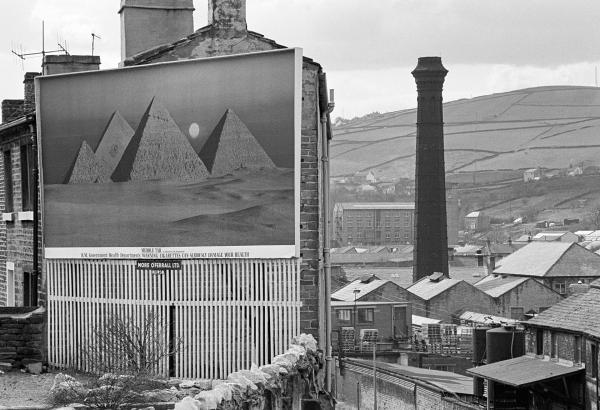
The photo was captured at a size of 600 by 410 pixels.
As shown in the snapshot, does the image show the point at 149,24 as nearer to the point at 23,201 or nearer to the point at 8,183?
the point at 23,201

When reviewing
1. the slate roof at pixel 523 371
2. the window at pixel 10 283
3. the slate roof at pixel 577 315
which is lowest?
the slate roof at pixel 523 371

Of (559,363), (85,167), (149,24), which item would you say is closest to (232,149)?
(85,167)

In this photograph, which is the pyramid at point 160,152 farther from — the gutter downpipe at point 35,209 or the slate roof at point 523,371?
the slate roof at point 523,371

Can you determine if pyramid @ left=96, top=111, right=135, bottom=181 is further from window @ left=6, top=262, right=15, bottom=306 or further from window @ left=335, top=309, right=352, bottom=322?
window @ left=335, top=309, right=352, bottom=322

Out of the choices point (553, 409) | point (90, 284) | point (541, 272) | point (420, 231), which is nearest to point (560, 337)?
point (553, 409)

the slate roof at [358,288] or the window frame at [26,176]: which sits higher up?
the window frame at [26,176]

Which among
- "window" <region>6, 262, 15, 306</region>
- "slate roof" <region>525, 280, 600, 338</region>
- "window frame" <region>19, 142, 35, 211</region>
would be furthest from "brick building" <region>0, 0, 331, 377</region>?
"slate roof" <region>525, 280, 600, 338</region>

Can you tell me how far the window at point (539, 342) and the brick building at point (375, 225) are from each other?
153m

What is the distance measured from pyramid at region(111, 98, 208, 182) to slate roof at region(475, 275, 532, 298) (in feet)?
198

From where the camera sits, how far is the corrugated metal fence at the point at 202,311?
49.2 ft

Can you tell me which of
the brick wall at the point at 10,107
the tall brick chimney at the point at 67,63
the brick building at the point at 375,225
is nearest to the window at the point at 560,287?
the brick wall at the point at 10,107

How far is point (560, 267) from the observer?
7675 cm

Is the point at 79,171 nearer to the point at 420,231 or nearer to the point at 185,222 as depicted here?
the point at 185,222

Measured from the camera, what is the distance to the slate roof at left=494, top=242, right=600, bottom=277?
76438mm
